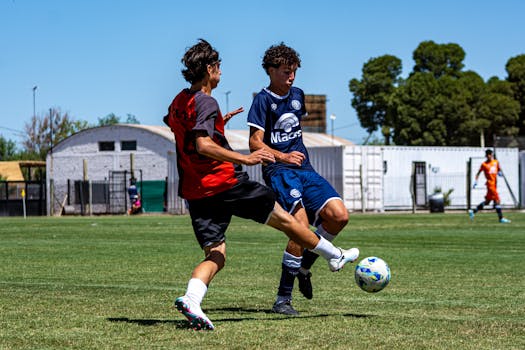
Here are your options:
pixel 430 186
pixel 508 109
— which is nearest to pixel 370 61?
pixel 508 109

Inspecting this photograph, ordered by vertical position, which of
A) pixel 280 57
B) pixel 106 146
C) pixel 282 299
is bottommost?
pixel 282 299

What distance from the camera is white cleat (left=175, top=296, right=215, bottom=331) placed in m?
6.24

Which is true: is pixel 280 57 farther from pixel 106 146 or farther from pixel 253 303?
pixel 106 146

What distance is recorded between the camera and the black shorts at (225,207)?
22.2 ft

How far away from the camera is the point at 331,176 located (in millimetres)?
46375

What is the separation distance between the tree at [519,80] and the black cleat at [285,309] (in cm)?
6836

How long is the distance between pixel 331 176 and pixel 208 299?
38136mm

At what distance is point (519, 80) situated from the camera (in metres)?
74.3

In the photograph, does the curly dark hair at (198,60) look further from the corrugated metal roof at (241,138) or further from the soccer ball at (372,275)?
→ the corrugated metal roof at (241,138)

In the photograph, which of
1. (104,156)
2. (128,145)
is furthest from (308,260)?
(104,156)

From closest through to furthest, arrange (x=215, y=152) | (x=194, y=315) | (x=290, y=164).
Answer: (x=194, y=315) → (x=215, y=152) → (x=290, y=164)

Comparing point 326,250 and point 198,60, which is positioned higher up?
point 198,60

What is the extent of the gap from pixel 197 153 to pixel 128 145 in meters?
52.4

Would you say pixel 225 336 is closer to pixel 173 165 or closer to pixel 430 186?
pixel 430 186
